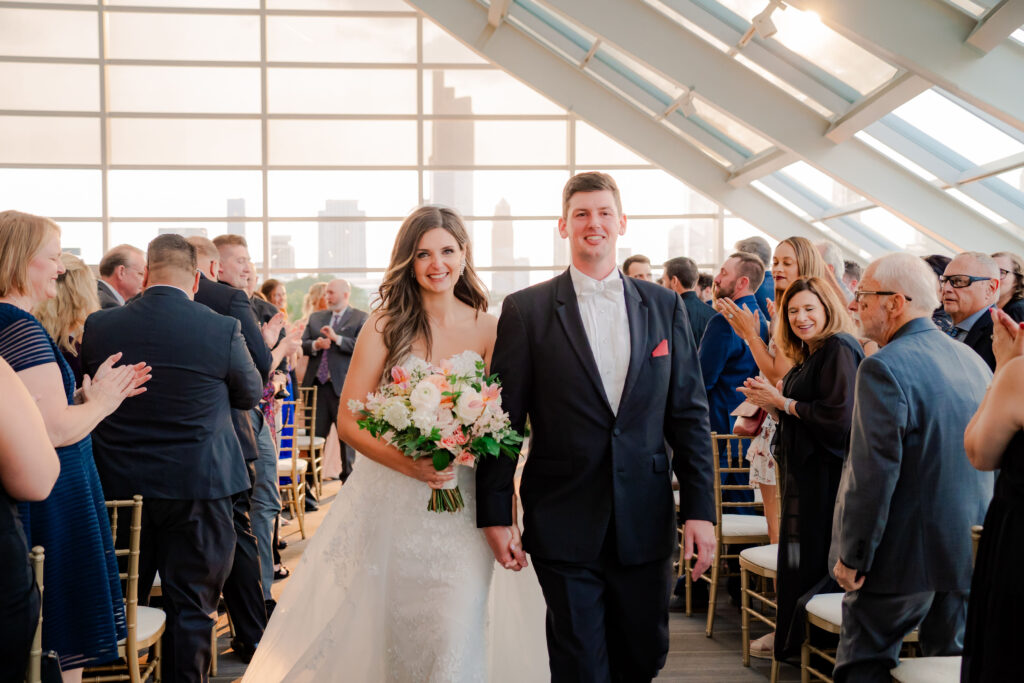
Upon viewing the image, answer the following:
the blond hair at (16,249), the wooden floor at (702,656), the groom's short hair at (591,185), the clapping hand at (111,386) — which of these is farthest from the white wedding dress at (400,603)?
the blond hair at (16,249)

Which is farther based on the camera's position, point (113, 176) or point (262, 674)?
point (113, 176)

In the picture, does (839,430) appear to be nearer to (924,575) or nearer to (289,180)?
(924,575)

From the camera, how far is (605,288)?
2514 millimetres

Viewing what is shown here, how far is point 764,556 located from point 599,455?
1925 millimetres

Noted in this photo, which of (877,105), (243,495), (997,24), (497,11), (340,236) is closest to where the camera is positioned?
(243,495)

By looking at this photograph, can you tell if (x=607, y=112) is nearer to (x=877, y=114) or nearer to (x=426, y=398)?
(x=877, y=114)

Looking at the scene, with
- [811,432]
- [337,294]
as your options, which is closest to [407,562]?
[811,432]

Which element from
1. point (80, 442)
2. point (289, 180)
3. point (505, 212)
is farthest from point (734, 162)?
point (80, 442)

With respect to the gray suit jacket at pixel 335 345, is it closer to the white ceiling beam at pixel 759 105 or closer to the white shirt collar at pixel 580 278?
the white ceiling beam at pixel 759 105

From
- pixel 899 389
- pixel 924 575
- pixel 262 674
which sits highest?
pixel 899 389

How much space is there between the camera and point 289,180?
12.8 meters

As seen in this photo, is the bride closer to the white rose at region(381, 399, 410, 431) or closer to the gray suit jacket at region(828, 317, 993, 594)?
the white rose at region(381, 399, 410, 431)

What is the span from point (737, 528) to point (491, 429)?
8.26ft

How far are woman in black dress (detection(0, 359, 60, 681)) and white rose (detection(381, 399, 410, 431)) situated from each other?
87 centimetres
